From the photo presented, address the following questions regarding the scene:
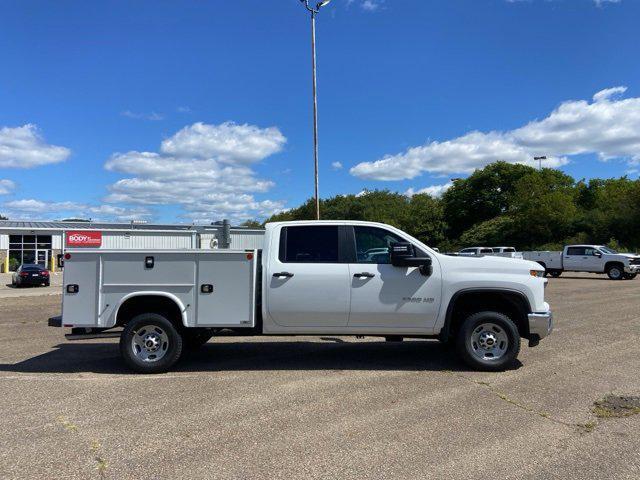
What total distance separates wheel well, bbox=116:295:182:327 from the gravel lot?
72 cm

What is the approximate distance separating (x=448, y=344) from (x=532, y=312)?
1779 millimetres

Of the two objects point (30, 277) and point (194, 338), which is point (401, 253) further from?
point (30, 277)

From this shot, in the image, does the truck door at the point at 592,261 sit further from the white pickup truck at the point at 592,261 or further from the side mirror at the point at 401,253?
the side mirror at the point at 401,253

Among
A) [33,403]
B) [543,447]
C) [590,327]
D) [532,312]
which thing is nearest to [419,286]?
[532,312]

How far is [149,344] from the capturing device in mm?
6891

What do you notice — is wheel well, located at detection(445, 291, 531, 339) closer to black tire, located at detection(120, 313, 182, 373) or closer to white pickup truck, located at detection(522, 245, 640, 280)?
black tire, located at detection(120, 313, 182, 373)

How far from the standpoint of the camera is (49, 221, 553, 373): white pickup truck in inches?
267

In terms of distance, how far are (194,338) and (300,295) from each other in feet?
7.32

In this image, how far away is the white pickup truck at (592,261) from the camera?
2741cm

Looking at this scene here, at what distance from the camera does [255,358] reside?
7812 millimetres

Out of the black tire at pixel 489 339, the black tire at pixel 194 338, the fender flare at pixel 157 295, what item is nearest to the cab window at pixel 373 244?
the black tire at pixel 489 339

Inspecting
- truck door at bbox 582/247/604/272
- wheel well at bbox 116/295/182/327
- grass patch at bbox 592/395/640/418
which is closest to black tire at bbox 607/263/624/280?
truck door at bbox 582/247/604/272

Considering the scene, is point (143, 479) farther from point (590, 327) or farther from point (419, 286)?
point (590, 327)

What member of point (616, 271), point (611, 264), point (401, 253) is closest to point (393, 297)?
point (401, 253)
